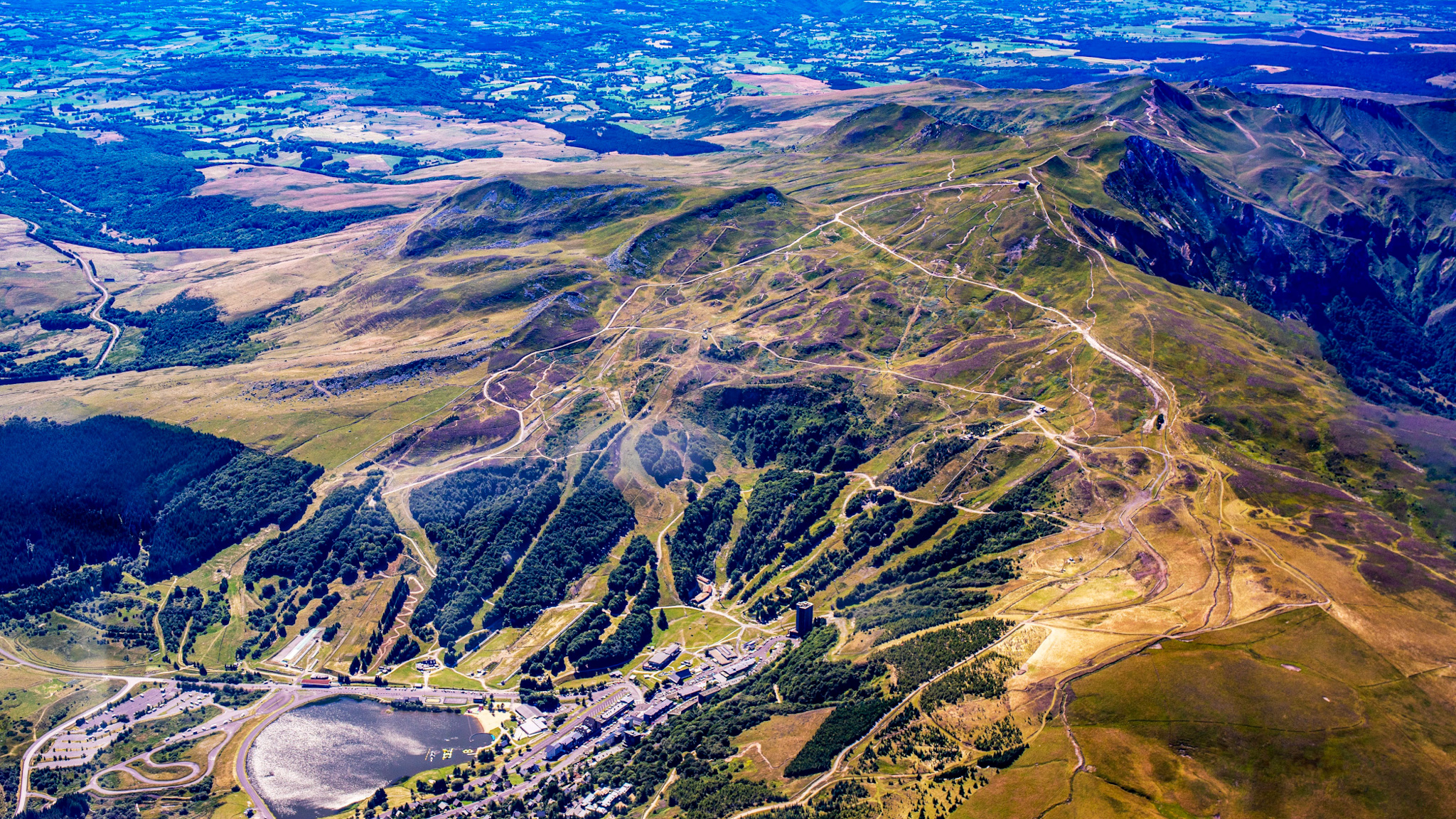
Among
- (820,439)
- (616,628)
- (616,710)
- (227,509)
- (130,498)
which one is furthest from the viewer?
(820,439)

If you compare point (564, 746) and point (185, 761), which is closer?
point (564, 746)

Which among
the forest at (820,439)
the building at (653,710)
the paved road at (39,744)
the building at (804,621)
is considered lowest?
the paved road at (39,744)

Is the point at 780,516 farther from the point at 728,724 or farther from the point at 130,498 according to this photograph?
the point at 130,498

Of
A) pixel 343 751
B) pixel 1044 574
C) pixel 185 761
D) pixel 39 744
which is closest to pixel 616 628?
pixel 343 751

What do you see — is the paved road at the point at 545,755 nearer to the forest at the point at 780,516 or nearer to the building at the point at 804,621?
the building at the point at 804,621

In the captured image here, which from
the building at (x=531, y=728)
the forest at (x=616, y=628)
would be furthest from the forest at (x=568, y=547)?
the building at (x=531, y=728)

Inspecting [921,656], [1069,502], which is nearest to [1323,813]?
[921,656]

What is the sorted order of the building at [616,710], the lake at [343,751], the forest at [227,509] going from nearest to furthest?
1. the lake at [343,751]
2. the building at [616,710]
3. the forest at [227,509]
